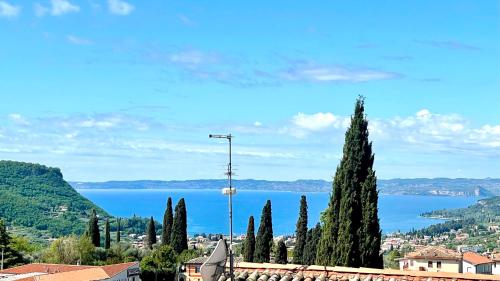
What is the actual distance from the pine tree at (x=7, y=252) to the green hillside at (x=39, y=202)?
7228cm

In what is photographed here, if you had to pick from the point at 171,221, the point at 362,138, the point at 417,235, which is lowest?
the point at 417,235

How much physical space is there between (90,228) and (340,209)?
37269 mm

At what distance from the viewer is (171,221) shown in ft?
187

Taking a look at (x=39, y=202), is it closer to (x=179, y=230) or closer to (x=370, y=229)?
(x=179, y=230)

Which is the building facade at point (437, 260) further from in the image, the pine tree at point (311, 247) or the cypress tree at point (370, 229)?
the cypress tree at point (370, 229)

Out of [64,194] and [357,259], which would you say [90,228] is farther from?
[64,194]

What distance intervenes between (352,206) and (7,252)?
3514 cm

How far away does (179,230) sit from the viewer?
Answer: 55.1 meters

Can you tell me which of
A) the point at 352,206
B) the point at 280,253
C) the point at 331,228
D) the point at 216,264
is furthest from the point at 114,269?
the point at 216,264

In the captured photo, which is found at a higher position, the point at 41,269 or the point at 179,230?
the point at 179,230

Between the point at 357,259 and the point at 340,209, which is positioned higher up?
the point at 340,209

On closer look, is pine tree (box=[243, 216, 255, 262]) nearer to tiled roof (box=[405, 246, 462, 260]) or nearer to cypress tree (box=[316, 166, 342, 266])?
tiled roof (box=[405, 246, 462, 260])

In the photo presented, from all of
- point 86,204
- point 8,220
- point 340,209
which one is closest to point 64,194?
point 86,204

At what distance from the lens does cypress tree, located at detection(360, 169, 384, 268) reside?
82.6 feet
